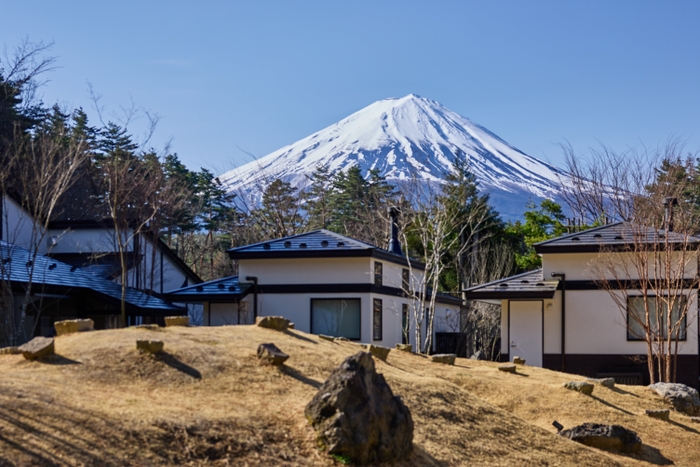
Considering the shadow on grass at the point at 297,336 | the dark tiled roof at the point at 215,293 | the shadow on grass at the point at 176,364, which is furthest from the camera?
the dark tiled roof at the point at 215,293

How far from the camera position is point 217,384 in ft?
34.8

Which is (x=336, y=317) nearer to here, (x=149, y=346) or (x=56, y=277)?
(x=56, y=277)

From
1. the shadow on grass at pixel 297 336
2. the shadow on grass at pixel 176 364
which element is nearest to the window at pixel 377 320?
the shadow on grass at pixel 297 336

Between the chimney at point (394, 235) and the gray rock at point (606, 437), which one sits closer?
the gray rock at point (606, 437)

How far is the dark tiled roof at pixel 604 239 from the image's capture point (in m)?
21.8

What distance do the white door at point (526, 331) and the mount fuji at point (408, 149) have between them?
63.2 m

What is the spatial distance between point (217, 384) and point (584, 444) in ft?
19.0

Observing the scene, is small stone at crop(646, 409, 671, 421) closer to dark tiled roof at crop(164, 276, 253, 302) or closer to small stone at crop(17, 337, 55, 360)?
small stone at crop(17, 337, 55, 360)

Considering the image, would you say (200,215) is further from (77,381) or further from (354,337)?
(77,381)

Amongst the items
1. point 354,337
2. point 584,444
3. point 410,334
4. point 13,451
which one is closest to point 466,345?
point 410,334

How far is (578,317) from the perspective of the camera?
23.4 m

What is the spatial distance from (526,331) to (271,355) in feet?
43.8

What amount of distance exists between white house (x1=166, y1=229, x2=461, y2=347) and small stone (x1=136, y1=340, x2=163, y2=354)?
14589 millimetres

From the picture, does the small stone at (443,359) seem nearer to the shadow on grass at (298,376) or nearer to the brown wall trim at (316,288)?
the shadow on grass at (298,376)
